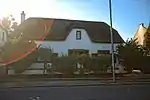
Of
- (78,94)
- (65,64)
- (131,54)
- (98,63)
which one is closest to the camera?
(78,94)

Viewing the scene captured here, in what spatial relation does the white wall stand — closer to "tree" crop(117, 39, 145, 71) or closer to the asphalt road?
"tree" crop(117, 39, 145, 71)

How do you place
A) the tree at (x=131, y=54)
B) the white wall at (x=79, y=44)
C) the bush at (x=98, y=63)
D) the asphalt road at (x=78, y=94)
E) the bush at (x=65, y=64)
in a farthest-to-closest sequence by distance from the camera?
the white wall at (x=79, y=44)
the tree at (x=131, y=54)
the bush at (x=98, y=63)
the bush at (x=65, y=64)
the asphalt road at (x=78, y=94)

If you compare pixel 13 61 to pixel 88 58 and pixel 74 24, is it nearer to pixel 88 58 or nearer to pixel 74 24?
pixel 88 58

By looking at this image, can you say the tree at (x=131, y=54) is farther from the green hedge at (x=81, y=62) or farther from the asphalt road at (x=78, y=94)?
the asphalt road at (x=78, y=94)


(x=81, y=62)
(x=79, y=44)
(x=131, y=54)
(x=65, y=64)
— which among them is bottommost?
(x=65, y=64)

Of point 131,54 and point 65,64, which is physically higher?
point 131,54

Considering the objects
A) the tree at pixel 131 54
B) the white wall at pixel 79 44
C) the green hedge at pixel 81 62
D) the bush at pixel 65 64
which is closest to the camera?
the bush at pixel 65 64

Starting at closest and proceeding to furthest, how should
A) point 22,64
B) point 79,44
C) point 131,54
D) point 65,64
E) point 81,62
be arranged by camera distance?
1. point 65,64
2. point 22,64
3. point 81,62
4. point 131,54
5. point 79,44

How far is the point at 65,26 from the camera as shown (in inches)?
1775

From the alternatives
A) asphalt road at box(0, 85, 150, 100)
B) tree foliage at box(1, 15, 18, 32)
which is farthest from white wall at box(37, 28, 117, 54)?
asphalt road at box(0, 85, 150, 100)

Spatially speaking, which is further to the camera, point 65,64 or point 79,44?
point 79,44

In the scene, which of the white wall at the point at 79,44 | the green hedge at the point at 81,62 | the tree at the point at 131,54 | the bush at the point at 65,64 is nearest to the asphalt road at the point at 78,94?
the bush at the point at 65,64

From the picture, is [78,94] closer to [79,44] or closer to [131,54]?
[131,54]

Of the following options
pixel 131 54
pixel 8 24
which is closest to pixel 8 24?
pixel 8 24
